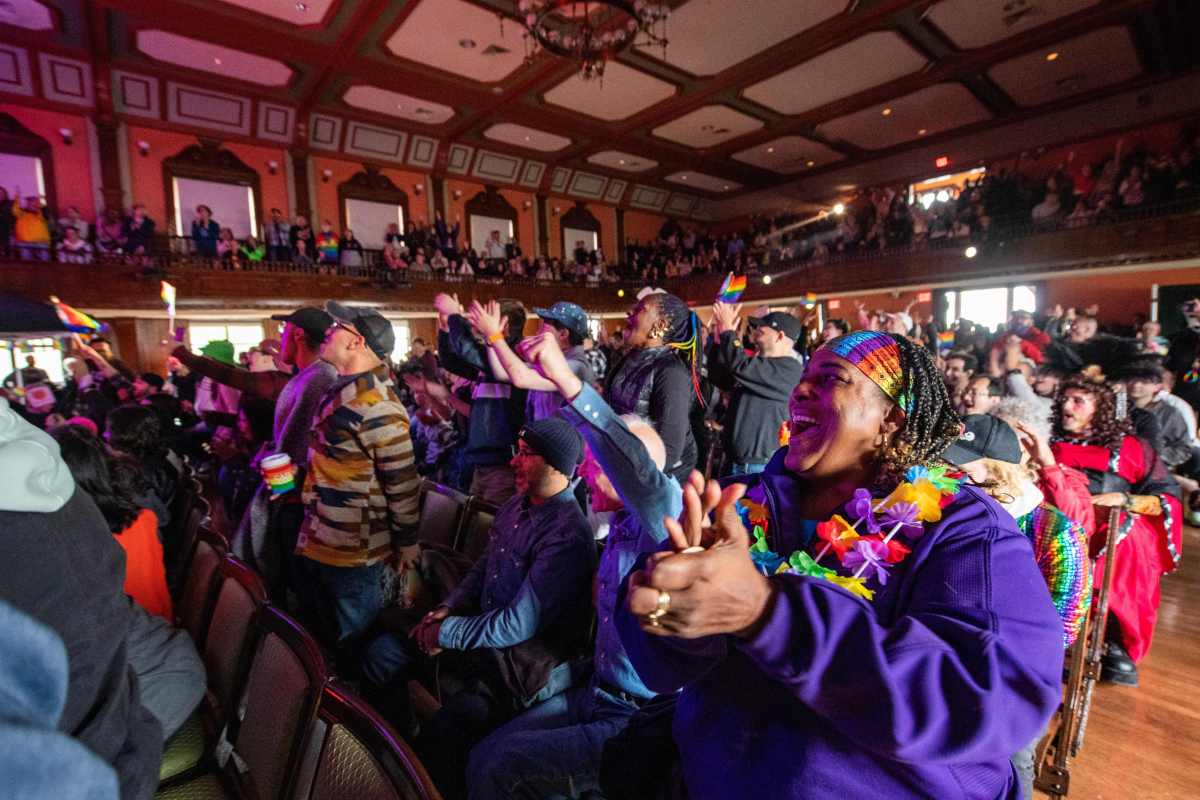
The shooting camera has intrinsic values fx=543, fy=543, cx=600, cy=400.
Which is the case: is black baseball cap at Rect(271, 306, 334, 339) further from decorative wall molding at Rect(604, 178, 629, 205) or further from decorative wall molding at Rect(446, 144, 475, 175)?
decorative wall molding at Rect(604, 178, 629, 205)

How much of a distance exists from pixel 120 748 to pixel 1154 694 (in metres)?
3.91

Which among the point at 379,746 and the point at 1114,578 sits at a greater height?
the point at 379,746

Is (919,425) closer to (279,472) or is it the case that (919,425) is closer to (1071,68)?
(279,472)

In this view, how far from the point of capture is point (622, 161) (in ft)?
54.9

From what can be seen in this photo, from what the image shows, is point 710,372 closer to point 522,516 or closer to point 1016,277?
point 522,516

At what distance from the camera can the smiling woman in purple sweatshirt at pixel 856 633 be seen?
0.66 m

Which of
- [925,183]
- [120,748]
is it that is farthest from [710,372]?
[925,183]

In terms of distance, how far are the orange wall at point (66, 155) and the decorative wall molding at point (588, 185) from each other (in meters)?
11.7

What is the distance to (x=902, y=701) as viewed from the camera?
0.65 metres

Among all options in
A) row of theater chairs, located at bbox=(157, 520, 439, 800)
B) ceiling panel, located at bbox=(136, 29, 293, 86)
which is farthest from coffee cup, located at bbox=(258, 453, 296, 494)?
ceiling panel, located at bbox=(136, 29, 293, 86)

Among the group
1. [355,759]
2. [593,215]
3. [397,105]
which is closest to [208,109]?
[397,105]

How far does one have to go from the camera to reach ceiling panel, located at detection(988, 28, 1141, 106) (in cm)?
973

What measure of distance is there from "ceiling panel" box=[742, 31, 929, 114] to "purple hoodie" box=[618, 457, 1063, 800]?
1173 centimetres

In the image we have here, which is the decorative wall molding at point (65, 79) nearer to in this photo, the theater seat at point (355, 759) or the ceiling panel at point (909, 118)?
the theater seat at point (355, 759)
